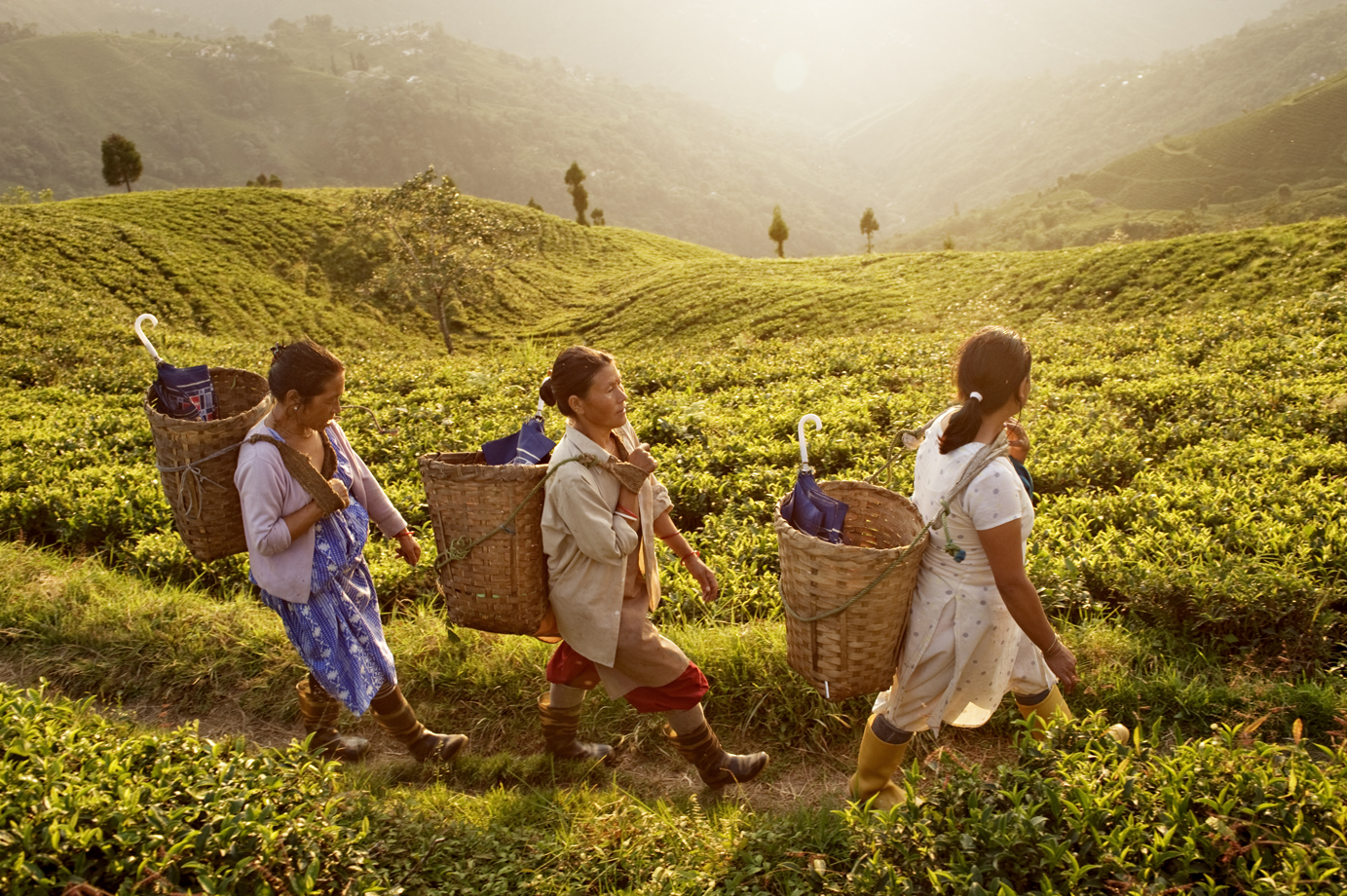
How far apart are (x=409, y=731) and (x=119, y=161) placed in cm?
5518

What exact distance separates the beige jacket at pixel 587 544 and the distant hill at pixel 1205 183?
114 metres

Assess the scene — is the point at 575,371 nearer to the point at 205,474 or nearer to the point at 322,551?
the point at 322,551

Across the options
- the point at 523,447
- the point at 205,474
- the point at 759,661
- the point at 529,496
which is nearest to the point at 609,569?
the point at 529,496

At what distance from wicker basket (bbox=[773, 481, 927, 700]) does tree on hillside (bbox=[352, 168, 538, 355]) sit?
31.9 m

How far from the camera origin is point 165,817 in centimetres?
250

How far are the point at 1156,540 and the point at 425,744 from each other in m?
4.87

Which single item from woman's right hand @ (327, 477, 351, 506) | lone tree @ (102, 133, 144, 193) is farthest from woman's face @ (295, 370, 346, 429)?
lone tree @ (102, 133, 144, 193)

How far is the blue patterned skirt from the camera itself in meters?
3.85

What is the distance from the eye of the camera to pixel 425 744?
4270mm

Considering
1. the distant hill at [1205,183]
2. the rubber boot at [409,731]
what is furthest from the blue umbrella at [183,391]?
the distant hill at [1205,183]

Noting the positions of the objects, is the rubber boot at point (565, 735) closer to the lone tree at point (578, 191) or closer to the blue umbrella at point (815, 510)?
the blue umbrella at point (815, 510)

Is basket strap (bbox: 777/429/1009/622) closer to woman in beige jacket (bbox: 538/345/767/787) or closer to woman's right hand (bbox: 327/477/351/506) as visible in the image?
woman in beige jacket (bbox: 538/345/767/787)

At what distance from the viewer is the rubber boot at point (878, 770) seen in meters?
3.46

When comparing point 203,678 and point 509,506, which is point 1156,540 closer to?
point 509,506
